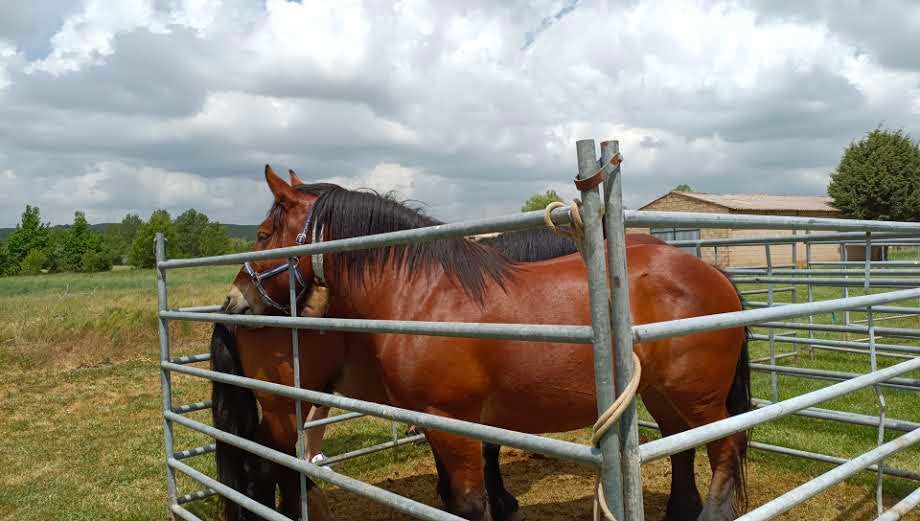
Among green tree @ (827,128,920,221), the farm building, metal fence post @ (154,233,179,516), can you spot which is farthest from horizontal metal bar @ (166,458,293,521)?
green tree @ (827,128,920,221)

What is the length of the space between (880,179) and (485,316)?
106 feet

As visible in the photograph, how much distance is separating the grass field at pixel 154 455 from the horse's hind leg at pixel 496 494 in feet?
0.80

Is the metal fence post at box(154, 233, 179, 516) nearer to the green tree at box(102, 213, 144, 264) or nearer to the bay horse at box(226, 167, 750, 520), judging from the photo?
the bay horse at box(226, 167, 750, 520)

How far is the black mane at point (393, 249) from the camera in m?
2.83

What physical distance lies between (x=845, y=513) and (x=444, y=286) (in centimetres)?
308

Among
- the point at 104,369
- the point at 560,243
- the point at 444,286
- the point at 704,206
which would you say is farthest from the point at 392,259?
the point at 704,206

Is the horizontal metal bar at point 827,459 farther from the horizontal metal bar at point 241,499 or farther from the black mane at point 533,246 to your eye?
the horizontal metal bar at point 241,499

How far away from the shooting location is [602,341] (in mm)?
1315

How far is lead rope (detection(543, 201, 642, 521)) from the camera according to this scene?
4.19 ft

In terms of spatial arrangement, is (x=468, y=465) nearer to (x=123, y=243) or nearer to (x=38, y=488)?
(x=38, y=488)

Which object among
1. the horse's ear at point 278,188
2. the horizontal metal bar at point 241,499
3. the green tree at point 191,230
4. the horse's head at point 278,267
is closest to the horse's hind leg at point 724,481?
the horizontal metal bar at point 241,499

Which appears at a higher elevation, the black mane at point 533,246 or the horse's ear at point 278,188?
the horse's ear at point 278,188

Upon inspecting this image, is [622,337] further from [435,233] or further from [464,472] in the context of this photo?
[464,472]

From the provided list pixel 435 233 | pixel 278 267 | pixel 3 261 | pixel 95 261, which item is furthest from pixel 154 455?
pixel 3 261
